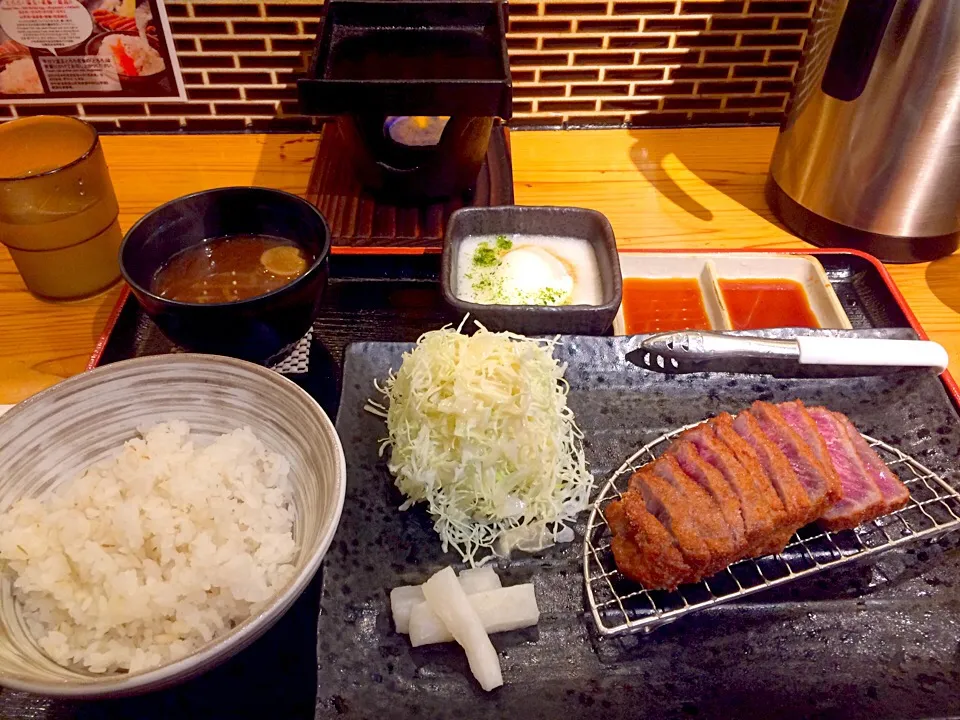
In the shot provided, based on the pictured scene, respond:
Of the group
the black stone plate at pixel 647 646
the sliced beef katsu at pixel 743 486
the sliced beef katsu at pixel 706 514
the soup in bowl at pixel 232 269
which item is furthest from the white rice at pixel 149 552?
the sliced beef katsu at pixel 743 486

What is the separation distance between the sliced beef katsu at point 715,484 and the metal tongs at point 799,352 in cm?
37

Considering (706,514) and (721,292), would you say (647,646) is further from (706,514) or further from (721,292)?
(721,292)

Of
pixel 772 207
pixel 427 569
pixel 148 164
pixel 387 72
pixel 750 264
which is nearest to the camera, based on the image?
pixel 427 569

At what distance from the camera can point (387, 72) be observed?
271 centimetres

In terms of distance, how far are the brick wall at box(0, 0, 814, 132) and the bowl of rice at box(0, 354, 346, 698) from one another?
6.51 ft

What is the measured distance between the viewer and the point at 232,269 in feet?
6.77

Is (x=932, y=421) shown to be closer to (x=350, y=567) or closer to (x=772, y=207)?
(x=772, y=207)

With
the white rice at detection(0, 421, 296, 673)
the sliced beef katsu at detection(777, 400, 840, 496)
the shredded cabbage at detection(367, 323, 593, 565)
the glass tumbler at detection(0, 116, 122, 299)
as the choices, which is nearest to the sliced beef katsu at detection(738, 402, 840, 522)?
the sliced beef katsu at detection(777, 400, 840, 496)

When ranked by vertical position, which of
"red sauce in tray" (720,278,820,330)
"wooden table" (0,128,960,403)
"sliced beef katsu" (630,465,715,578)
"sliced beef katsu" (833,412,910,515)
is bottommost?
"wooden table" (0,128,960,403)

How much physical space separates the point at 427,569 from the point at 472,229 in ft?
4.03

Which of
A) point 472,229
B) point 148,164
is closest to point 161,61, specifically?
point 148,164

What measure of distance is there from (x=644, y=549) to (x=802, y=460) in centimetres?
48

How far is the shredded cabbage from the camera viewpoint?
6.02 ft

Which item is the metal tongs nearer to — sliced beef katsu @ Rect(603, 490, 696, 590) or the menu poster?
sliced beef katsu @ Rect(603, 490, 696, 590)
